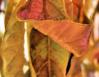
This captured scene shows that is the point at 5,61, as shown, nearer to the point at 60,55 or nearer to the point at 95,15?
the point at 60,55

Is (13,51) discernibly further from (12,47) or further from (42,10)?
(42,10)

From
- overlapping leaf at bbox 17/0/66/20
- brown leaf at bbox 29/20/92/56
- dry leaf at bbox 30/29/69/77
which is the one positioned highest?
overlapping leaf at bbox 17/0/66/20

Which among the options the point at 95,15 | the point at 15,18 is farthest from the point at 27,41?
the point at 95,15

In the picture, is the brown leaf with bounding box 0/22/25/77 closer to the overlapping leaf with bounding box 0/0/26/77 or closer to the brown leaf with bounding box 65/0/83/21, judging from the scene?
the overlapping leaf with bounding box 0/0/26/77

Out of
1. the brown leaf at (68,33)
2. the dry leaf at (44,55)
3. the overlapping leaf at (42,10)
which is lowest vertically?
the dry leaf at (44,55)

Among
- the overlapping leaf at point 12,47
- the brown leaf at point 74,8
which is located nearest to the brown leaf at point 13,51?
the overlapping leaf at point 12,47

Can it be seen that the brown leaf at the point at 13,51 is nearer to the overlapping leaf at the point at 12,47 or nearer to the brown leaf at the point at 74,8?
the overlapping leaf at the point at 12,47

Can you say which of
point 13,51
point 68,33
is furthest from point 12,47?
point 68,33

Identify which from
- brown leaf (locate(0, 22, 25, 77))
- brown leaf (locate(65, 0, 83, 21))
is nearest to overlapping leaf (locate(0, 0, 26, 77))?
brown leaf (locate(0, 22, 25, 77))
